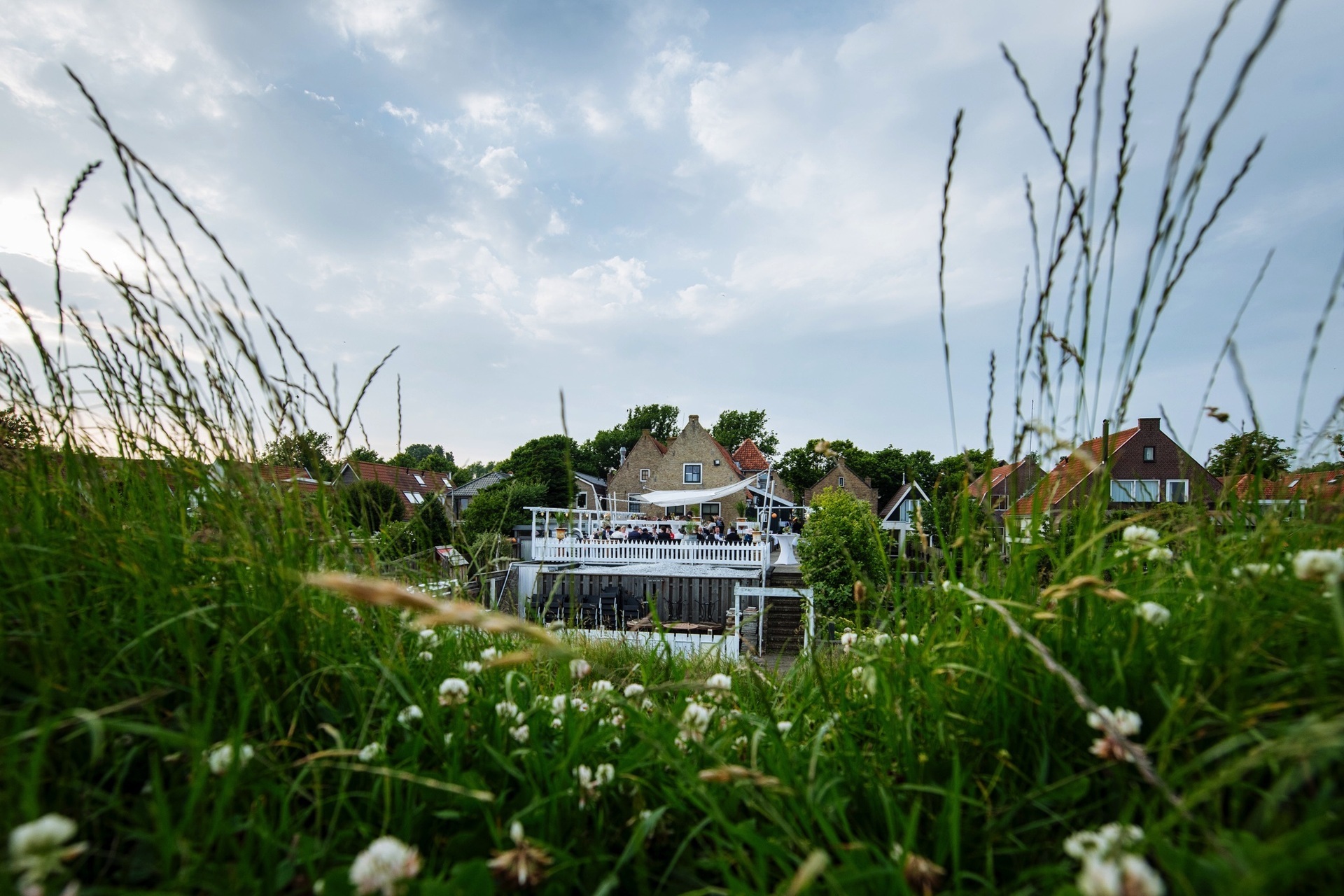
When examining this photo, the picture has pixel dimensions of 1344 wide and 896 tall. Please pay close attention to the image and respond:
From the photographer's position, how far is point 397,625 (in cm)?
156

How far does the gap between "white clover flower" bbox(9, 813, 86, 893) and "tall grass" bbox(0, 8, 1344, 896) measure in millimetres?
76

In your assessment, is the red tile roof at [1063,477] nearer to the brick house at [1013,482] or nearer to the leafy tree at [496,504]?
the brick house at [1013,482]

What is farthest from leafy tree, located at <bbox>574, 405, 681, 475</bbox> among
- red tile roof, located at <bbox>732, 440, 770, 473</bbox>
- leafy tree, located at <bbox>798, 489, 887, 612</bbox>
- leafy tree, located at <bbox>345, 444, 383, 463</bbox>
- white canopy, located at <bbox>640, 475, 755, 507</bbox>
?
leafy tree, located at <bbox>345, 444, 383, 463</bbox>

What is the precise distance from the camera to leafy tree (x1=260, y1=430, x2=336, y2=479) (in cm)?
173

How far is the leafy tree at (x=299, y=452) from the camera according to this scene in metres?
1.73

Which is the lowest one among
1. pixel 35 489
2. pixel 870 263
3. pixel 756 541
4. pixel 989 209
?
pixel 756 541

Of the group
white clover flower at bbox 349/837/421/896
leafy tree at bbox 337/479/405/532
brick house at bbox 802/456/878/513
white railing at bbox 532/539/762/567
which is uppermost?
brick house at bbox 802/456/878/513

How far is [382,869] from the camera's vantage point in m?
0.68

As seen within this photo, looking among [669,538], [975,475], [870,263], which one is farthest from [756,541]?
[975,475]

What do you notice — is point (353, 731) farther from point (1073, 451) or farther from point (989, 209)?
point (989, 209)

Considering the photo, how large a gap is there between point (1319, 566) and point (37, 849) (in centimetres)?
152

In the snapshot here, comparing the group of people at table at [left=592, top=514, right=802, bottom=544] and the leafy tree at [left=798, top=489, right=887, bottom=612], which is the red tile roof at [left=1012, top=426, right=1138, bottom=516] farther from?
the group of people at table at [left=592, top=514, right=802, bottom=544]

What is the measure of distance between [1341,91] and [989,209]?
71 cm

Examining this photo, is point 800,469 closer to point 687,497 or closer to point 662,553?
point 687,497
